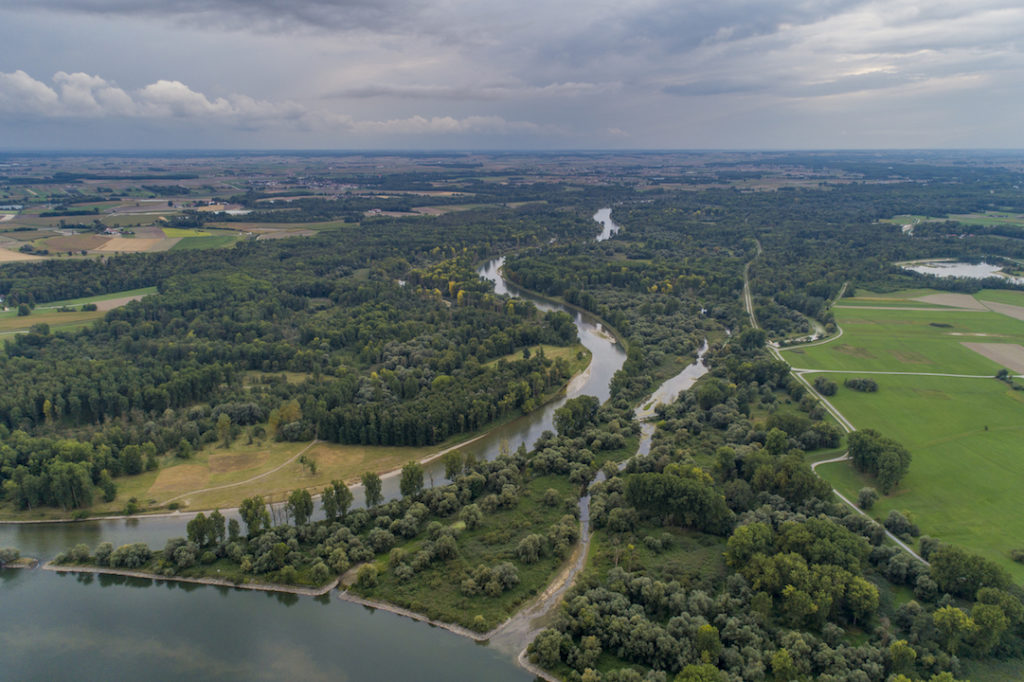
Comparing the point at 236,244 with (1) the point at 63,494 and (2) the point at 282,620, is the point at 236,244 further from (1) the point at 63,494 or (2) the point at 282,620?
(2) the point at 282,620

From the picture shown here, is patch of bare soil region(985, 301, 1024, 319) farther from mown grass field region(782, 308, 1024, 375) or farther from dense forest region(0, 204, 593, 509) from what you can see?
dense forest region(0, 204, 593, 509)

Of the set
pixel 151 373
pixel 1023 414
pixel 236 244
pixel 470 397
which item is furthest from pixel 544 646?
pixel 236 244

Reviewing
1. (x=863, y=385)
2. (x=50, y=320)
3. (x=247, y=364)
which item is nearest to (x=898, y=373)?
(x=863, y=385)

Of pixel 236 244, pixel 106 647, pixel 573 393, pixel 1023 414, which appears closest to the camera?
pixel 106 647

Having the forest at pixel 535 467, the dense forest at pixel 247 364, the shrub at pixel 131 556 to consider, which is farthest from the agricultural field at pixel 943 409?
the shrub at pixel 131 556

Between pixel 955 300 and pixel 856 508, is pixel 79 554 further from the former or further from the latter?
pixel 955 300

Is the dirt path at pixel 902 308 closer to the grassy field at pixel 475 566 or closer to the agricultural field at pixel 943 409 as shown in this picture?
the agricultural field at pixel 943 409

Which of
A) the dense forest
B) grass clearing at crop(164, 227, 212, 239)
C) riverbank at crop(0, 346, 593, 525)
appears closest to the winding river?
riverbank at crop(0, 346, 593, 525)
